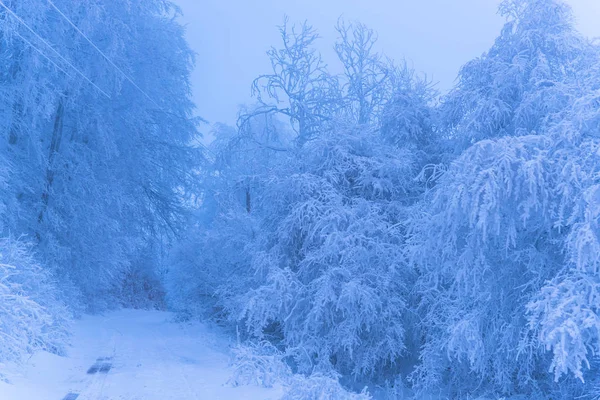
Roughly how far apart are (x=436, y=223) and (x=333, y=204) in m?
3.69

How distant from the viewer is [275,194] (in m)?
11.9

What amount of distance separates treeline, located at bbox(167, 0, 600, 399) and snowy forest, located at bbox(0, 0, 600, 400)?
4 cm

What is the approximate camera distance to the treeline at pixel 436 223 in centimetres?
619

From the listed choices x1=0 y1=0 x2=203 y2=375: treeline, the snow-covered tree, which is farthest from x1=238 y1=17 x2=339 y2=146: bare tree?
the snow-covered tree

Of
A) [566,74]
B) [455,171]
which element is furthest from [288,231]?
[566,74]

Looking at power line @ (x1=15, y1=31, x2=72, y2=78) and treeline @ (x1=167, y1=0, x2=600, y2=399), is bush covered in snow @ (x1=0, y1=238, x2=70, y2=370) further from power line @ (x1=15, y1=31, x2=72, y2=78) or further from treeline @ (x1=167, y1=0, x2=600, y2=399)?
power line @ (x1=15, y1=31, x2=72, y2=78)

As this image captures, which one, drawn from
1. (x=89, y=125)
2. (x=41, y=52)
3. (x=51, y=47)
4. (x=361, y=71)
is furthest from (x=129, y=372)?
(x=361, y=71)

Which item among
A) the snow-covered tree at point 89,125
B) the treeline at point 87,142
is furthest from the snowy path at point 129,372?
the snow-covered tree at point 89,125

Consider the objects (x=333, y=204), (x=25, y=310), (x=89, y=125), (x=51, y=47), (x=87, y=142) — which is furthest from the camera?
(x=87, y=142)

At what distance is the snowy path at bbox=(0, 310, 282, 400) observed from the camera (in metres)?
6.61

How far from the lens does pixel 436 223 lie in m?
7.20

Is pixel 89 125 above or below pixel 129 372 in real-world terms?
above

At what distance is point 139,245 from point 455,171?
1201 cm

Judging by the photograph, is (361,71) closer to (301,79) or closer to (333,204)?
(301,79)
